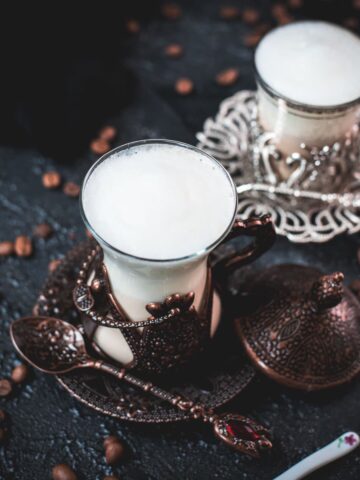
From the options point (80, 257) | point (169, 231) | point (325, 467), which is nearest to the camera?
point (169, 231)

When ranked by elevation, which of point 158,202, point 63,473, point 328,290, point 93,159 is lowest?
point 63,473

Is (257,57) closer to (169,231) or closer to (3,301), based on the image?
(169,231)

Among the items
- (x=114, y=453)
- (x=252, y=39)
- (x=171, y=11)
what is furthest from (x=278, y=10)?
(x=114, y=453)

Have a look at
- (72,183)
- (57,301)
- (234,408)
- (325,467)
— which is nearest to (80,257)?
(57,301)

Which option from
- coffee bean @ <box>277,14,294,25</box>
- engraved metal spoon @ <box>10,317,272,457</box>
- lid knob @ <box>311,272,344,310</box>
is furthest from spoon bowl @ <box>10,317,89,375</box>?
coffee bean @ <box>277,14,294,25</box>

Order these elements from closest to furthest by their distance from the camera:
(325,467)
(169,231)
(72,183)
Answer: (169,231)
(325,467)
(72,183)

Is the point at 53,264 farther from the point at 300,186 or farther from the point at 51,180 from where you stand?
the point at 300,186

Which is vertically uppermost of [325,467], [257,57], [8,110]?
[257,57]
